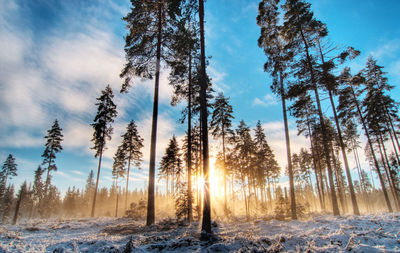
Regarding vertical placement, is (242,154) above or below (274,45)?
below

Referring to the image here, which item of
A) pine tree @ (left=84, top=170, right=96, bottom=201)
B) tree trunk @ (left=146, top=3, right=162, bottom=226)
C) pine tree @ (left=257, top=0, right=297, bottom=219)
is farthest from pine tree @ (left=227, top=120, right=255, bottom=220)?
pine tree @ (left=84, top=170, right=96, bottom=201)

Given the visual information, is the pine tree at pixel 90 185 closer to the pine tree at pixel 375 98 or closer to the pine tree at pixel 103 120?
the pine tree at pixel 103 120

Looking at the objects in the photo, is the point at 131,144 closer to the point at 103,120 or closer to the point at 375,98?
the point at 103,120

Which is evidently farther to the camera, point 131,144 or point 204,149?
point 131,144

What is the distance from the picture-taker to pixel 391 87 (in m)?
18.6

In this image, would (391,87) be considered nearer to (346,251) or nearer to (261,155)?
Answer: (261,155)

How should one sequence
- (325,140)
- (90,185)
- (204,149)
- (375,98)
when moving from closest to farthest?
(204,149), (325,140), (375,98), (90,185)

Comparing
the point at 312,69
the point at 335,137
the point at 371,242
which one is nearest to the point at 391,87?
the point at 335,137

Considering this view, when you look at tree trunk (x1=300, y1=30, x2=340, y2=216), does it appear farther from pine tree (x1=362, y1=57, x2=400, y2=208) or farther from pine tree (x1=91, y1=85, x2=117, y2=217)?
pine tree (x1=91, y1=85, x2=117, y2=217)

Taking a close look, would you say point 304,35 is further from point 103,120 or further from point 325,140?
point 103,120

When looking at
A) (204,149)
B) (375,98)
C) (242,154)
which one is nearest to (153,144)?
(204,149)

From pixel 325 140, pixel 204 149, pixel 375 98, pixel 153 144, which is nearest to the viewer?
pixel 204 149

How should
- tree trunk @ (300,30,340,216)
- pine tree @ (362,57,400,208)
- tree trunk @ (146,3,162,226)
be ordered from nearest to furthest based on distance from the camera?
1. tree trunk @ (146,3,162,226)
2. tree trunk @ (300,30,340,216)
3. pine tree @ (362,57,400,208)

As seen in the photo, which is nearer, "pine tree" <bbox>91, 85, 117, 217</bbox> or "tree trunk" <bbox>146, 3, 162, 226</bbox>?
"tree trunk" <bbox>146, 3, 162, 226</bbox>
